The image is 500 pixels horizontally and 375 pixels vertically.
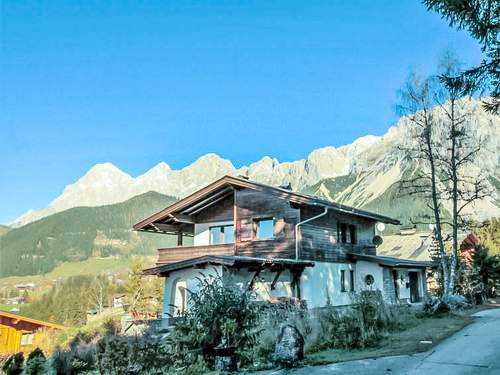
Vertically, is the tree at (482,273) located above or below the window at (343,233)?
below

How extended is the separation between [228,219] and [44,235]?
111939 millimetres

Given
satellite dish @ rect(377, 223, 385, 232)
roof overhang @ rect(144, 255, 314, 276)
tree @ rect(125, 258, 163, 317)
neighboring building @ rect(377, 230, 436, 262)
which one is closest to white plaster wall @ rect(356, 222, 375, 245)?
satellite dish @ rect(377, 223, 385, 232)

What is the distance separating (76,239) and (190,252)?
342 ft

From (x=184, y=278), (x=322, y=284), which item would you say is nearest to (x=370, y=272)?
(x=322, y=284)

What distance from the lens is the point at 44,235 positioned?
119 m

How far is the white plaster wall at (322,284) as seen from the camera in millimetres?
19281

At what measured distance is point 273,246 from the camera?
1994cm

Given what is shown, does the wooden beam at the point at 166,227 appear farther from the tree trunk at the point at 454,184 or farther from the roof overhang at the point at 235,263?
the tree trunk at the point at 454,184

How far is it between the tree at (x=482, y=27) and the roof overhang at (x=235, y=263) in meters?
11.5

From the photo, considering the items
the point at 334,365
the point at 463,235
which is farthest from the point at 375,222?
the point at 334,365

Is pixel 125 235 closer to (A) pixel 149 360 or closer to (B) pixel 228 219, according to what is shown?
(B) pixel 228 219

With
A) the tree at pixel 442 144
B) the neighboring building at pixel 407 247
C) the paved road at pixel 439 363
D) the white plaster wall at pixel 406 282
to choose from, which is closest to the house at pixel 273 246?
the white plaster wall at pixel 406 282

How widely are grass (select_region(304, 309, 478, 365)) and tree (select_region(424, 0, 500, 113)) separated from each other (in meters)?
4.36

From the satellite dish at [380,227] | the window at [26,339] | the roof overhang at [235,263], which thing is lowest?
the window at [26,339]
